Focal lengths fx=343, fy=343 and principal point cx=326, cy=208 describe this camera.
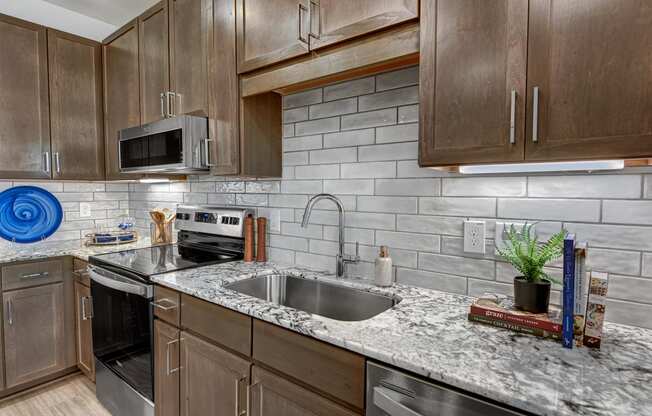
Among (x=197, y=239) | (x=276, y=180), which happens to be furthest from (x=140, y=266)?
(x=276, y=180)

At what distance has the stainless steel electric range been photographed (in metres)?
1.69

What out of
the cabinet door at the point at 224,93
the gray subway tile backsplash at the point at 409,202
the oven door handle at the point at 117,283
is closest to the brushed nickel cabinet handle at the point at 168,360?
the oven door handle at the point at 117,283

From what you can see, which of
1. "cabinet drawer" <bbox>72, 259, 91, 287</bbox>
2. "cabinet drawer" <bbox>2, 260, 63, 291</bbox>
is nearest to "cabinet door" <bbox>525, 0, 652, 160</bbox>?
"cabinet drawer" <bbox>72, 259, 91, 287</bbox>

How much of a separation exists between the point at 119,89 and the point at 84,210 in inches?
43.2

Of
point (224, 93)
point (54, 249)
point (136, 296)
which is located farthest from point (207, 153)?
point (54, 249)

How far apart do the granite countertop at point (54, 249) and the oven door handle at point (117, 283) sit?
29cm

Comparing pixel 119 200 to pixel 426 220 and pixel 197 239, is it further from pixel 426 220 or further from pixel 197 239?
pixel 426 220

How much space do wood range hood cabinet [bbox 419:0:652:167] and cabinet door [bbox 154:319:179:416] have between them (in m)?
1.33

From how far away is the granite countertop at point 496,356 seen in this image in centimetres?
68

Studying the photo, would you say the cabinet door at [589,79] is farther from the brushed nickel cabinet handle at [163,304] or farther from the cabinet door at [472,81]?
the brushed nickel cabinet handle at [163,304]

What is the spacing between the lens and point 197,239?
2.31 meters

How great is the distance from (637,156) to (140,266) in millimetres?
1994

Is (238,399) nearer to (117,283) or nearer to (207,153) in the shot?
(117,283)

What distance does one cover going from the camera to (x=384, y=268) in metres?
1.42
